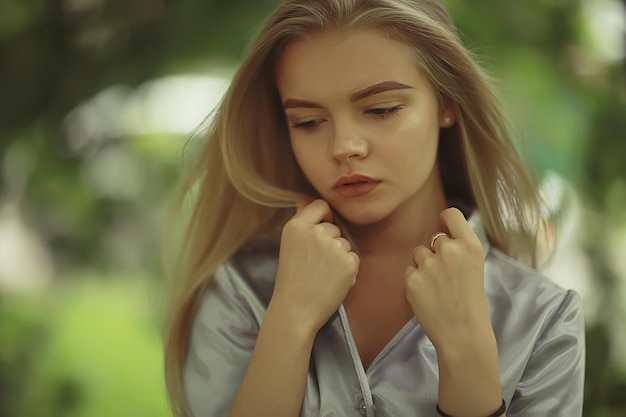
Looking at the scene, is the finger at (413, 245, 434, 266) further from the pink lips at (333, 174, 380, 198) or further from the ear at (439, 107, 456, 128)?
the ear at (439, 107, 456, 128)

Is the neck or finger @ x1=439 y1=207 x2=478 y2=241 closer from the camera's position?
finger @ x1=439 y1=207 x2=478 y2=241

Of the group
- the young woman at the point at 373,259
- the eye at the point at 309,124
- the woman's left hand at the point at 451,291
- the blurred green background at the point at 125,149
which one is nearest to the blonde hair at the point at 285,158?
the young woman at the point at 373,259

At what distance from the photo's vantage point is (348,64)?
3.34 feet

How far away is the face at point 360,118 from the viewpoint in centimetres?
102

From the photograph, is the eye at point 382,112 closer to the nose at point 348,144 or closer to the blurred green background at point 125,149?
the nose at point 348,144

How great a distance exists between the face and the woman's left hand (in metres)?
0.10

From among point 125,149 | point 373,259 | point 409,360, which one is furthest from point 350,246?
point 125,149

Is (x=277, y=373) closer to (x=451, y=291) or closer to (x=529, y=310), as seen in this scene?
(x=451, y=291)

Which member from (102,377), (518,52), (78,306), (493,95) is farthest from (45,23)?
(493,95)

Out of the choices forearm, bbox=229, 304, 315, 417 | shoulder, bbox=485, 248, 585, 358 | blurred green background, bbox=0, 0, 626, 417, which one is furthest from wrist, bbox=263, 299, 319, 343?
blurred green background, bbox=0, 0, 626, 417

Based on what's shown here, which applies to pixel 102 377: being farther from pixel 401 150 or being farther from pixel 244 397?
pixel 401 150

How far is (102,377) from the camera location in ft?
6.78

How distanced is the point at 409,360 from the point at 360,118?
30 centimetres

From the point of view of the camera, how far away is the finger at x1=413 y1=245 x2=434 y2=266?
1010 mm
